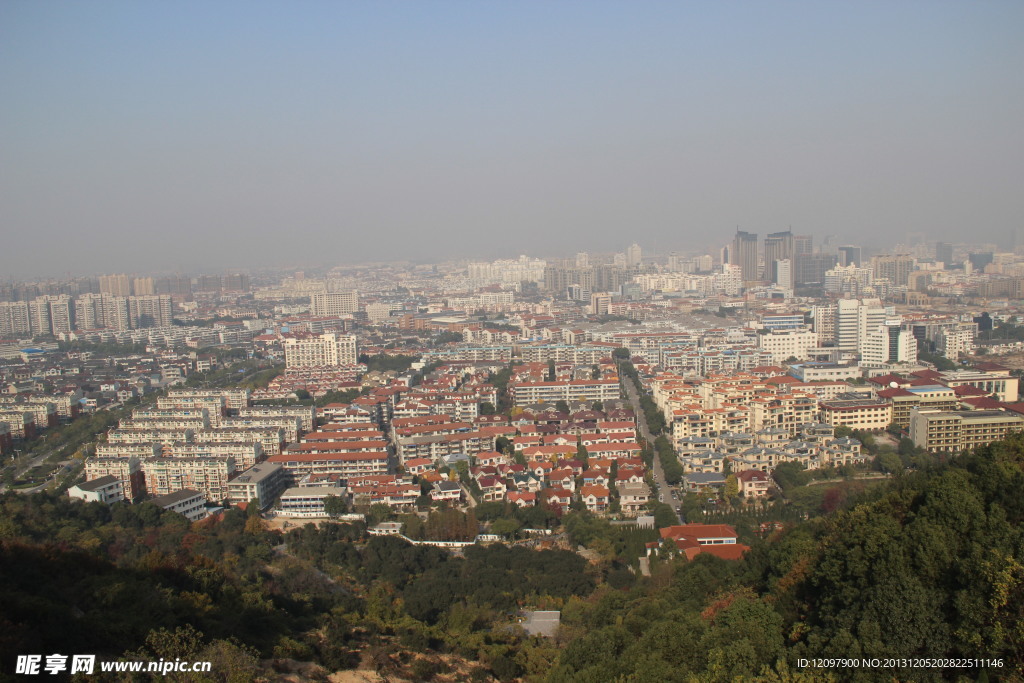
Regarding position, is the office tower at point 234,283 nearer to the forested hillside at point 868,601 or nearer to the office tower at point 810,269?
the office tower at point 810,269

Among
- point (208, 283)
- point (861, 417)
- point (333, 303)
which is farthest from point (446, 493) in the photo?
point (208, 283)

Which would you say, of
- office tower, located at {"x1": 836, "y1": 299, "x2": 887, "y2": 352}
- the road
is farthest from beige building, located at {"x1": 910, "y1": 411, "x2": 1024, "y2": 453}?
office tower, located at {"x1": 836, "y1": 299, "x2": 887, "y2": 352}

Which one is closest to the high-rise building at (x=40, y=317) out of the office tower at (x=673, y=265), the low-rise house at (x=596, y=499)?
the low-rise house at (x=596, y=499)

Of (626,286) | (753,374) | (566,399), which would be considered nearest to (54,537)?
(566,399)

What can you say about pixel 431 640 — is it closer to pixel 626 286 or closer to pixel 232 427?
pixel 232 427

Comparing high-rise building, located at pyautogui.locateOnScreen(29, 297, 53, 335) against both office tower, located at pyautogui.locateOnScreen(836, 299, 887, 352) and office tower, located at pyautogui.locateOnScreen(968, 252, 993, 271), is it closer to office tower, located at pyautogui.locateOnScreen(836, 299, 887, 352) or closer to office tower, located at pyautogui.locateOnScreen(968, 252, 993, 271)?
office tower, located at pyautogui.locateOnScreen(836, 299, 887, 352)

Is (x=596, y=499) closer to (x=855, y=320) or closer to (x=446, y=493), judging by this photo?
(x=446, y=493)
